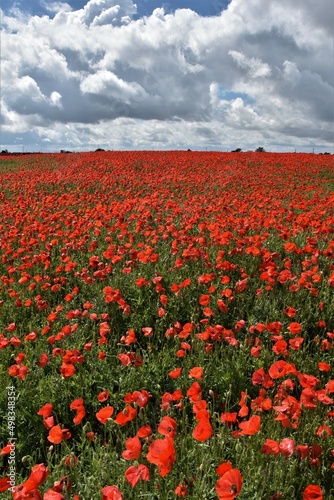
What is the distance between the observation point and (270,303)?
500 cm

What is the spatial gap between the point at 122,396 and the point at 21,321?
209 centimetres

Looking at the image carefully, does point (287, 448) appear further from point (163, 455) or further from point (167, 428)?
point (163, 455)

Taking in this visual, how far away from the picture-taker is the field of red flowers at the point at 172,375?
8.41ft

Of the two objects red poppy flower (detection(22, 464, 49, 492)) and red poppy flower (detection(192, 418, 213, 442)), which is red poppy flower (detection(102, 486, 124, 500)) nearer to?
red poppy flower (detection(22, 464, 49, 492))

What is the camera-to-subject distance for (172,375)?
3.01 meters

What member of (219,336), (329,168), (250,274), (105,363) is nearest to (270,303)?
(250,274)

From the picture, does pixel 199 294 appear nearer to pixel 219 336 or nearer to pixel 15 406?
pixel 219 336

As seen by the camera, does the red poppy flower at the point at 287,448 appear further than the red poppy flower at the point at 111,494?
Yes

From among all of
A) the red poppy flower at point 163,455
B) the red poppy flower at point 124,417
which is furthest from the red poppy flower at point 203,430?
the red poppy flower at point 124,417

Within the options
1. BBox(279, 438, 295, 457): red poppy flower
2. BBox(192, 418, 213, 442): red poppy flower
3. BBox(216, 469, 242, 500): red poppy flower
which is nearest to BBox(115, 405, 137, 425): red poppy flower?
BBox(192, 418, 213, 442): red poppy flower

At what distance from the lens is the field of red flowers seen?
2.56 meters

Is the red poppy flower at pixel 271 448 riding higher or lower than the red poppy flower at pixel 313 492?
higher

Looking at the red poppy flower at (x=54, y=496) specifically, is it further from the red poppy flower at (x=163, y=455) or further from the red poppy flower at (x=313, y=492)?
the red poppy flower at (x=313, y=492)

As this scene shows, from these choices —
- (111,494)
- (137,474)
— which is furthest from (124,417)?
(111,494)
